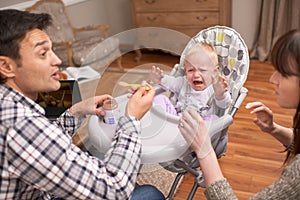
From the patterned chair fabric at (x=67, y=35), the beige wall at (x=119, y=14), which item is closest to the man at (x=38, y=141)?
the patterned chair fabric at (x=67, y=35)

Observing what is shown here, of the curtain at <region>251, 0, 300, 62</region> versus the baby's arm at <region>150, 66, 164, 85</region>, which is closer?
the baby's arm at <region>150, 66, 164, 85</region>

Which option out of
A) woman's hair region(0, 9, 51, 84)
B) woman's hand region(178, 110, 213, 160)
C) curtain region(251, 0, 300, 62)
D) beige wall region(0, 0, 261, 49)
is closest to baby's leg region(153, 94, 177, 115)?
woman's hand region(178, 110, 213, 160)

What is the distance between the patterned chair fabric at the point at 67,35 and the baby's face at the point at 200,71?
2.10m

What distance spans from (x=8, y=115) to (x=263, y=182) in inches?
64.1

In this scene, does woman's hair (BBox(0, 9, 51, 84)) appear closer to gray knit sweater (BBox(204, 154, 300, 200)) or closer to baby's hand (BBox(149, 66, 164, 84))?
baby's hand (BBox(149, 66, 164, 84))

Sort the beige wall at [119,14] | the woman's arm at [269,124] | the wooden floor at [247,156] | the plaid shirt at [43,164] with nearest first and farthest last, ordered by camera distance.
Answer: the plaid shirt at [43,164] < the woman's arm at [269,124] < the wooden floor at [247,156] < the beige wall at [119,14]

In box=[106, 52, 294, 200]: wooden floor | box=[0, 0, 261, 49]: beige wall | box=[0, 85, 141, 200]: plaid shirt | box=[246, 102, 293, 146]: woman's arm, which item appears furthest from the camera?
box=[0, 0, 261, 49]: beige wall

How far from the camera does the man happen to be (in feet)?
2.53

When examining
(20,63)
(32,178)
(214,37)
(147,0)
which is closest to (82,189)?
(32,178)

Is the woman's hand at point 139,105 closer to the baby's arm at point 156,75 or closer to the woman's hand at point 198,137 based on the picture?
the woman's hand at point 198,137

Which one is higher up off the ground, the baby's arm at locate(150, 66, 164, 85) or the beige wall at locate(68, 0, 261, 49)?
the baby's arm at locate(150, 66, 164, 85)

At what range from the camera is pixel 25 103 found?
2.83 ft

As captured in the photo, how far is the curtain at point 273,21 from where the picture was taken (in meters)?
3.47

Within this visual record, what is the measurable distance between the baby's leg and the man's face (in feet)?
1.77
